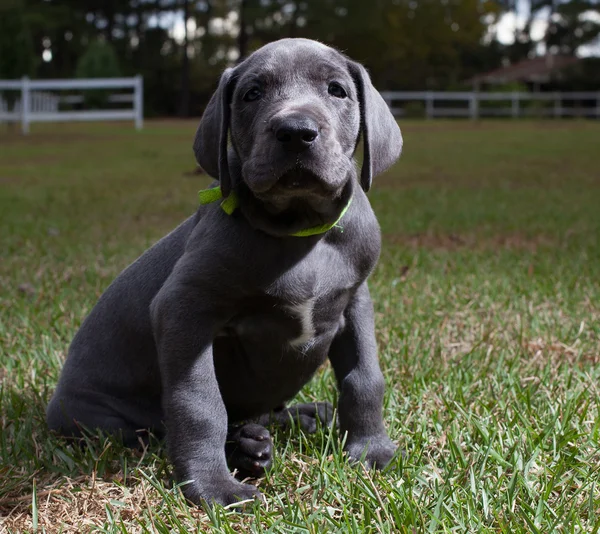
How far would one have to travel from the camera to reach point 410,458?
2648 millimetres

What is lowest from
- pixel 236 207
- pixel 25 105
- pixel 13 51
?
pixel 25 105

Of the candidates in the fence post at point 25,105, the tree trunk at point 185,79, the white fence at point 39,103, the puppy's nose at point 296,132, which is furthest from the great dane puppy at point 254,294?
the tree trunk at point 185,79

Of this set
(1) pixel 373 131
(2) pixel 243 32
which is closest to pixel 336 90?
(1) pixel 373 131

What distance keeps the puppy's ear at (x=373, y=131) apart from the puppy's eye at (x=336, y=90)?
3.5 inches

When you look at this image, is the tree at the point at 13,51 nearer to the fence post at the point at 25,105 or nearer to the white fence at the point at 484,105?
the fence post at the point at 25,105

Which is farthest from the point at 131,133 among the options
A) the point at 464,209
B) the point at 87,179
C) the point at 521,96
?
the point at 521,96

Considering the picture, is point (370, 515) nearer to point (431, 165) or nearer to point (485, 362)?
point (485, 362)

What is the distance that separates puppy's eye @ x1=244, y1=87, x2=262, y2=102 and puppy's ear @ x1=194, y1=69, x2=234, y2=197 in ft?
0.26

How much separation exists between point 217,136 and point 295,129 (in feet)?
1.31

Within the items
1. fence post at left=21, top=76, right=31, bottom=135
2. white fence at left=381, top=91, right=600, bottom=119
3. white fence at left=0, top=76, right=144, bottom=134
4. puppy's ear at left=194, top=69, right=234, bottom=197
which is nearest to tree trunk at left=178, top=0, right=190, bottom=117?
white fence at left=381, top=91, right=600, bottom=119

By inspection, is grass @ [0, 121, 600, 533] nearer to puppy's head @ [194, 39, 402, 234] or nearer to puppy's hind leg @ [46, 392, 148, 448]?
puppy's hind leg @ [46, 392, 148, 448]

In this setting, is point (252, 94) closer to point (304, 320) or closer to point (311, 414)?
point (304, 320)

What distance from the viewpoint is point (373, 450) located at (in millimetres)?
2711

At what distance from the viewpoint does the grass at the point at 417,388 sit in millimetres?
2295
